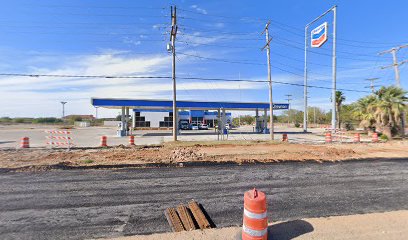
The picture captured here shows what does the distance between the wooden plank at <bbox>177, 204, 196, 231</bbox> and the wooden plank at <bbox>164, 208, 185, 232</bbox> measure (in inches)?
3.2

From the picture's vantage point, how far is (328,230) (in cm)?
442

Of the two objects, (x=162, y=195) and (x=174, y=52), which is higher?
(x=174, y=52)

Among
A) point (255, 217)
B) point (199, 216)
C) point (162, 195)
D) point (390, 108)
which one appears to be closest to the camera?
point (255, 217)

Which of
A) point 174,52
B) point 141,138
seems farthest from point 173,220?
point 141,138

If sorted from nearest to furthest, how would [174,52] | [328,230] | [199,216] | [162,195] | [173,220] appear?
[328,230] < [173,220] < [199,216] < [162,195] < [174,52]

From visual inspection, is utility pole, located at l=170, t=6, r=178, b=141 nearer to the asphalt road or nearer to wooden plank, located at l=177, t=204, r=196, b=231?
the asphalt road

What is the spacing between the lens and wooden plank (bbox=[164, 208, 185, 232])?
462cm

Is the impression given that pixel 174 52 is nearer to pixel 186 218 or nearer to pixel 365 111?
pixel 186 218

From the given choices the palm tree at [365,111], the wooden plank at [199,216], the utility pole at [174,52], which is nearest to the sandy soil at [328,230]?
the wooden plank at [199,216]

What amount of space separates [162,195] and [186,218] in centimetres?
198

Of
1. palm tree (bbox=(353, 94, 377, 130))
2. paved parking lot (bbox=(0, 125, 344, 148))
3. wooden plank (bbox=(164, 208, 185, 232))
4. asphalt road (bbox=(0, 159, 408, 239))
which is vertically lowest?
asphalt road (bbox=(0, 159, 408, 239))

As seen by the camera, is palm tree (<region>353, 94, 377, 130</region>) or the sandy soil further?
palm tree (<region>353, 94, 377, 130</region>)

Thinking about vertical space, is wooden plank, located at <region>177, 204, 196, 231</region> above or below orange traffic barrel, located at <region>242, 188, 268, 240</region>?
below

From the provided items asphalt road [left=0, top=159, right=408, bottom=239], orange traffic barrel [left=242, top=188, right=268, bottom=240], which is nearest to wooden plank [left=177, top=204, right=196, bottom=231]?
asphalt road [left=0, top=159, right=408, bottom=239]
